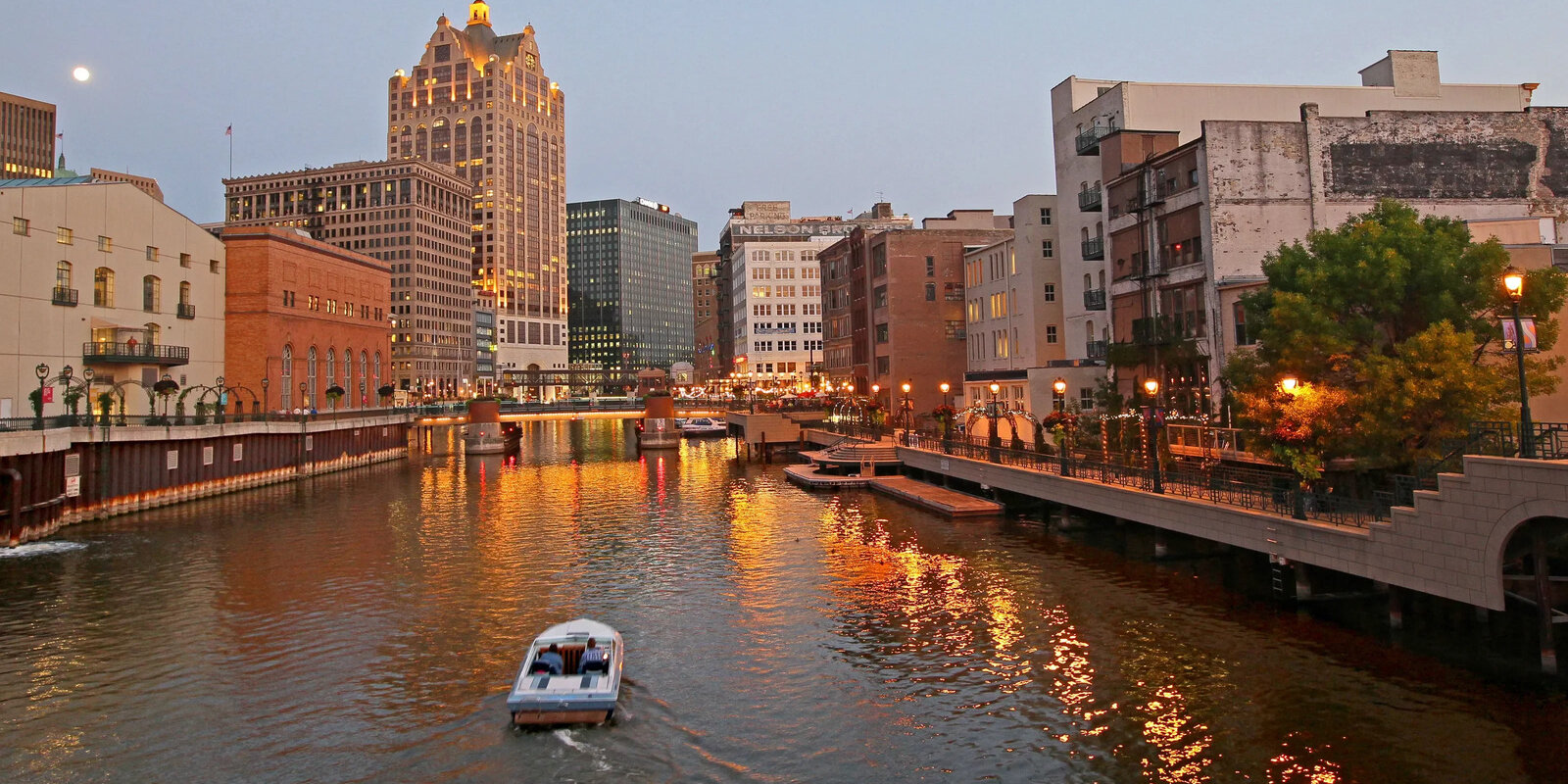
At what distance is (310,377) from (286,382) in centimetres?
535

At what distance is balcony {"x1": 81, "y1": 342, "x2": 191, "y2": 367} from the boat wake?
28626 millimetres

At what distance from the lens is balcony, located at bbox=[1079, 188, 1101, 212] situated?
6625 cm

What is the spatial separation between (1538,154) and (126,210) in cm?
9664

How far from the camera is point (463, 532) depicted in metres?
52.6

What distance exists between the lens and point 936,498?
5675cm

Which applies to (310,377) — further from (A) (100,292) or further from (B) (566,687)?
(B) (566,687)

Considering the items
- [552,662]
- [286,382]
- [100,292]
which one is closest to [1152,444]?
[552,662]

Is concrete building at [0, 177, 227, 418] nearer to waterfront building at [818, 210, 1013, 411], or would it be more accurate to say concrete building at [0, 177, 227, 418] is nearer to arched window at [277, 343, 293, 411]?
arched window at [277, 343, 293, 411]

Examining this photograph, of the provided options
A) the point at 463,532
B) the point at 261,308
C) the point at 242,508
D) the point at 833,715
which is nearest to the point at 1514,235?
the point at 833,715

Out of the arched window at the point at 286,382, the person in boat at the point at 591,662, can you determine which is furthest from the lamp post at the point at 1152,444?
the arched window at the point at 286,382

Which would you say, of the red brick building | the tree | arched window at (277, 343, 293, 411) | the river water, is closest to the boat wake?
the river water

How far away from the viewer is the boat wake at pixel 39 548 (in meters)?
43.3

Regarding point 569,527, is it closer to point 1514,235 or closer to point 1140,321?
point 1140,321

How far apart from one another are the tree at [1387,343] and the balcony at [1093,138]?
30459 mm
